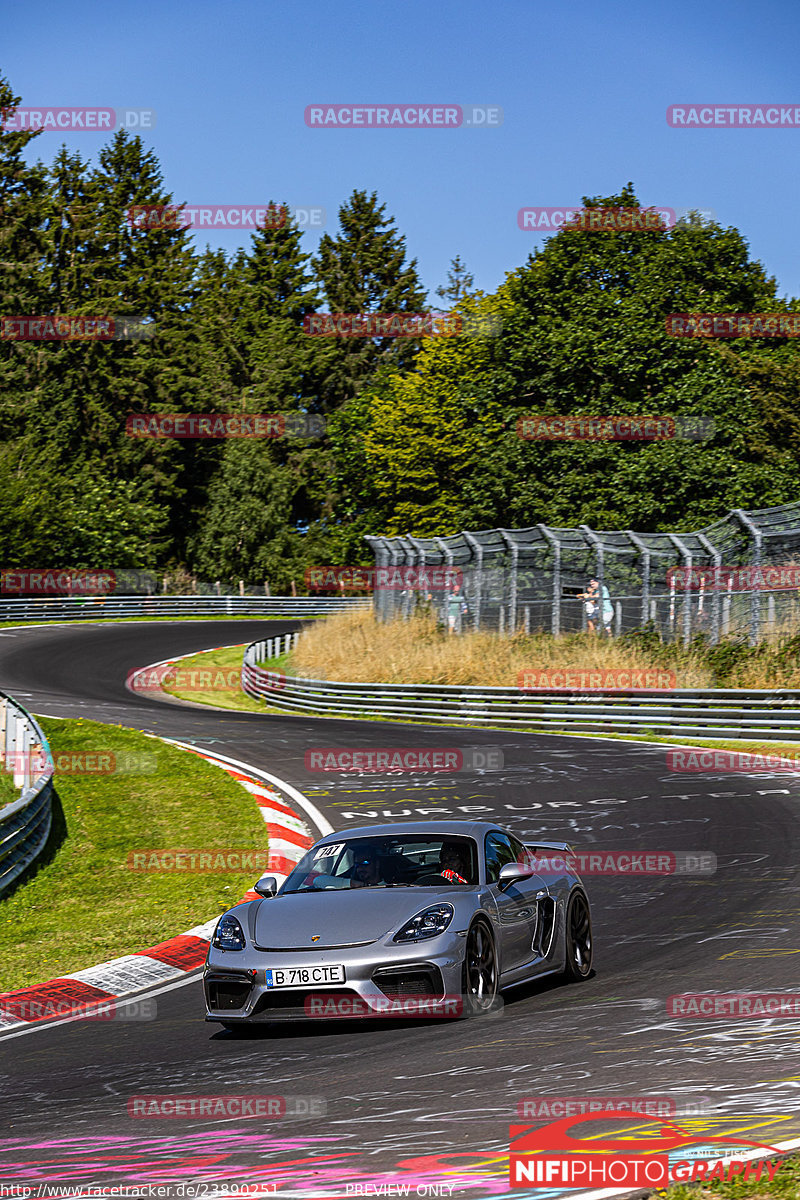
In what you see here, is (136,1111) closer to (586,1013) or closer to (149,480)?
(586,1013)

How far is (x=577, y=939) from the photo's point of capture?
949cm

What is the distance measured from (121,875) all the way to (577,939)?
7.29 m

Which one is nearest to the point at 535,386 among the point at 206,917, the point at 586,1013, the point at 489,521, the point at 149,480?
the point at 489,521

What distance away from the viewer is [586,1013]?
→ 805 centimetres

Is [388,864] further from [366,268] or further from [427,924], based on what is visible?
[366,268]

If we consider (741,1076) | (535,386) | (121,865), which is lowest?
(121,865)

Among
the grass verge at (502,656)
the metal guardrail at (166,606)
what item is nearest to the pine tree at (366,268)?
the metal guardrail at (166,606)

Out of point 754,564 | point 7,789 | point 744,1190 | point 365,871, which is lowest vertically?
point 7,789

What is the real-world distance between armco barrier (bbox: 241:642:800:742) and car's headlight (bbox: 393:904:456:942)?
17047 mm

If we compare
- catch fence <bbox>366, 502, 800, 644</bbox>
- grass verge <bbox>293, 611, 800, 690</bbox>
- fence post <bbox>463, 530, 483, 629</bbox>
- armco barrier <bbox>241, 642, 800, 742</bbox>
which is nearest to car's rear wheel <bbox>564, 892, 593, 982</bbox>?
armco barrier <bbox>241, 642, 800, 742</bbox>

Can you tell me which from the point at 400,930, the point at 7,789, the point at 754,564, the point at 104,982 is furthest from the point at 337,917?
the point at 754,564

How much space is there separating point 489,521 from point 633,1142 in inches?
1912

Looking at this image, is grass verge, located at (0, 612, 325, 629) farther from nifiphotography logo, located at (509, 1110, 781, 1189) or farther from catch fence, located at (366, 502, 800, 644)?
nifiphotography logo, located at (509, 1110, 781, 1189)

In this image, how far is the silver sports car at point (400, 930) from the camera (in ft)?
25.7
